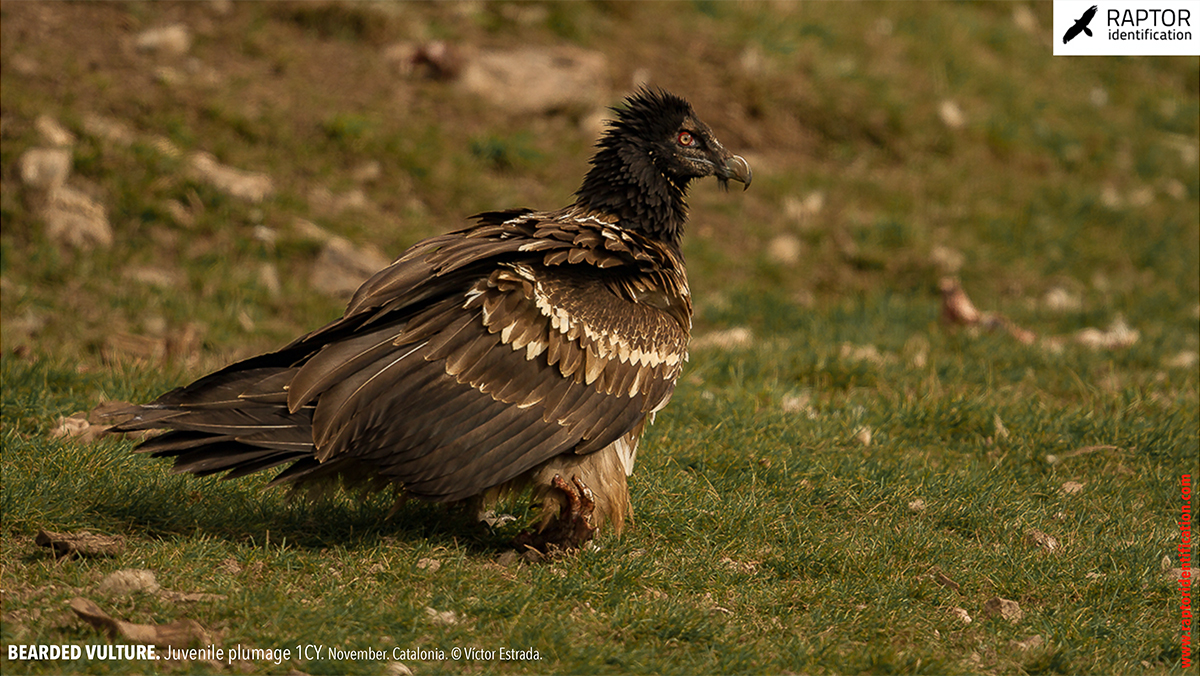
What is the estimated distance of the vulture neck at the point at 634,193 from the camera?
21.5ft

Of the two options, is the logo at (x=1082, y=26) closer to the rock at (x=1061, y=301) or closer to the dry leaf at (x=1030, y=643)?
the rock at (x=1061, y=301)

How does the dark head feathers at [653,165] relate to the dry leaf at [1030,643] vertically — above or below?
above

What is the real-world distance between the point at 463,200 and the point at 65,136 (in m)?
3.62

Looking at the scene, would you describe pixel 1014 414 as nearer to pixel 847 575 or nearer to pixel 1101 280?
pixel 847 575

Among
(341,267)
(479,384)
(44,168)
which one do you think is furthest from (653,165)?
(44,168)

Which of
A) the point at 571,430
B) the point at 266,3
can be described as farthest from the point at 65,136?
the point at 571,430

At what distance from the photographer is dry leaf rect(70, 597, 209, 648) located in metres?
4.51

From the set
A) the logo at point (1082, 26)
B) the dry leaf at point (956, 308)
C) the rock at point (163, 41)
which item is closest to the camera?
the dry leaf at point (956, 308)

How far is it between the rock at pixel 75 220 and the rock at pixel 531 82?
4.37m

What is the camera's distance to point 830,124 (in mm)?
14195

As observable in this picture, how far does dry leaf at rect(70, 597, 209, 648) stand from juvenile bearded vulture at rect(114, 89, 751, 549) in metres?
0.78

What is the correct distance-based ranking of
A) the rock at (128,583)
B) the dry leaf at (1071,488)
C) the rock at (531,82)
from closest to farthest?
1. the rock at (128,583)
2. the dry leaf at (1071,488)
3. the rock at (531,82)

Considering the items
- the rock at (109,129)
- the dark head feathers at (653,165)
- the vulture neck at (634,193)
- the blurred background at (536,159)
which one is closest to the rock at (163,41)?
the blurred background at (536,159)

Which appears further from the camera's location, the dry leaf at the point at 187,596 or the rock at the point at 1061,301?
the rock at the point at 1061,301
